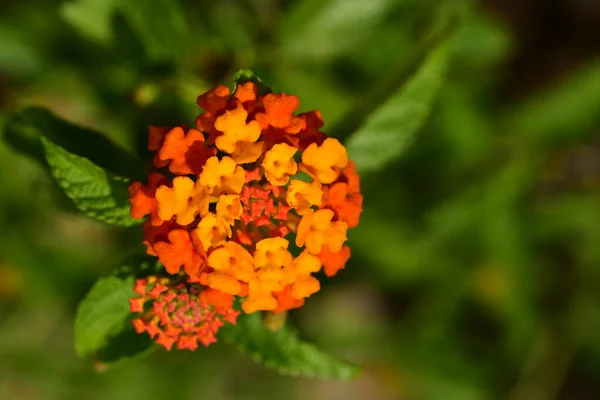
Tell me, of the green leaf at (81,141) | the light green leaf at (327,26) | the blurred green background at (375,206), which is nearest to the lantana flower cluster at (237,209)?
the green leaf at (81,141)

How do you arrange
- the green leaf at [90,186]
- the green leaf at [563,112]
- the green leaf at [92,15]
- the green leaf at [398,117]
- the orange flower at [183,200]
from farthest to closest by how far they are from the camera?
1. the green leaf at [563,112]
2. the green leaf at [92,15]
3. the green leaf at [398,117]
4. the green leaf at [90,186]
5. the orange flower at [183,200]

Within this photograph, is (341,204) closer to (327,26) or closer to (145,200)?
(145,200)

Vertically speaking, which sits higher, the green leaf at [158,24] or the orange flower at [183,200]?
the green leaf at [158,24]

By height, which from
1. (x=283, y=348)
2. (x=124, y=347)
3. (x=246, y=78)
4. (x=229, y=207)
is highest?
(x=246, y=78)

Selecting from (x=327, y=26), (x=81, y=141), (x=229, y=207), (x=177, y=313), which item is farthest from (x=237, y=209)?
(x=327, y=26)

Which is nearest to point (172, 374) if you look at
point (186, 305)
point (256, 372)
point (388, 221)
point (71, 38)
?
point (256, 372)

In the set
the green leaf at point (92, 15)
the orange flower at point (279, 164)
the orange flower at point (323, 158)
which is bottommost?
the orange flower at point (279, 164)

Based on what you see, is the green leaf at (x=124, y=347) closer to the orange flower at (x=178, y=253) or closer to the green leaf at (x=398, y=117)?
the orange flower at (x=178, y=253)

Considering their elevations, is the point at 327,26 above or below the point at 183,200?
above

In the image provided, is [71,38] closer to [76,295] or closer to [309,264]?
[76,295]
